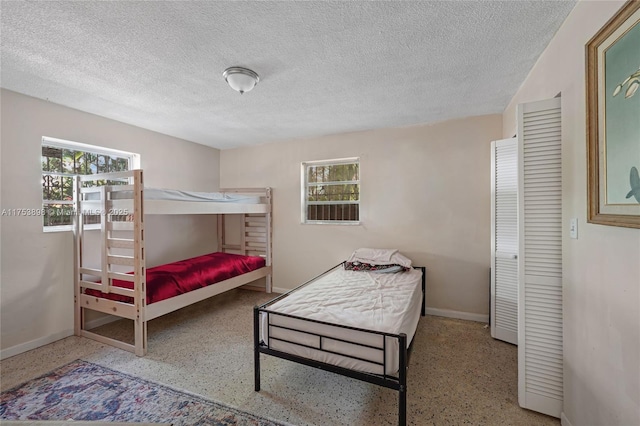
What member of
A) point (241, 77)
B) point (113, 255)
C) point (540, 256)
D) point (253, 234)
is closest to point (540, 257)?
point (540, 256)

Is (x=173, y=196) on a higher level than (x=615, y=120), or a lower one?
lower

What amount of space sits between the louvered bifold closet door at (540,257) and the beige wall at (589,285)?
60mm

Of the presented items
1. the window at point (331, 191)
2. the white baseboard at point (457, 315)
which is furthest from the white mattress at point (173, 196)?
the white baseboard at point (457, 315)

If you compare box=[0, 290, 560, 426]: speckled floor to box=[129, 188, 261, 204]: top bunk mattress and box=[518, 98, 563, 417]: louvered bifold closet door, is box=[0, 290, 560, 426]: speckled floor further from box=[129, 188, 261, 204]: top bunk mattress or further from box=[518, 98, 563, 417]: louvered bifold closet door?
box=[129, 188, 261, 204]: top bunk mattress

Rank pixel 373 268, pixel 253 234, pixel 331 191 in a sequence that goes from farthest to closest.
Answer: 1. pixel 253 234
2. pixel 331 191
3. pixel 373 268

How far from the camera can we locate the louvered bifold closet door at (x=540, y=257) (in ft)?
5.31

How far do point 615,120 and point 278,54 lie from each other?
191cm

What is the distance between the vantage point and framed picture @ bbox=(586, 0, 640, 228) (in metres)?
1.03

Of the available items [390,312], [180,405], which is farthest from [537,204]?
[180,405]

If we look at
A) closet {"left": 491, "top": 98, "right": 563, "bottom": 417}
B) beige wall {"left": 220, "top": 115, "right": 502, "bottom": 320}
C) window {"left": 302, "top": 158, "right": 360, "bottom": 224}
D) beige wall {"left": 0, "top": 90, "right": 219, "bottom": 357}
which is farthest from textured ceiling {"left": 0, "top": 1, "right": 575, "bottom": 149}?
window {"left": 302, "top": 158, "right": 360, "bottom": 224}

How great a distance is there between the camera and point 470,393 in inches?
74.9

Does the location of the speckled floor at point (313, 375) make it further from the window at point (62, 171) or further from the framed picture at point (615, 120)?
the framed picture at point (615, 120)

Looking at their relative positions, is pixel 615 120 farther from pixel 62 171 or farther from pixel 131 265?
pixel 62 171

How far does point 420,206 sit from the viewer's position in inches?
134
